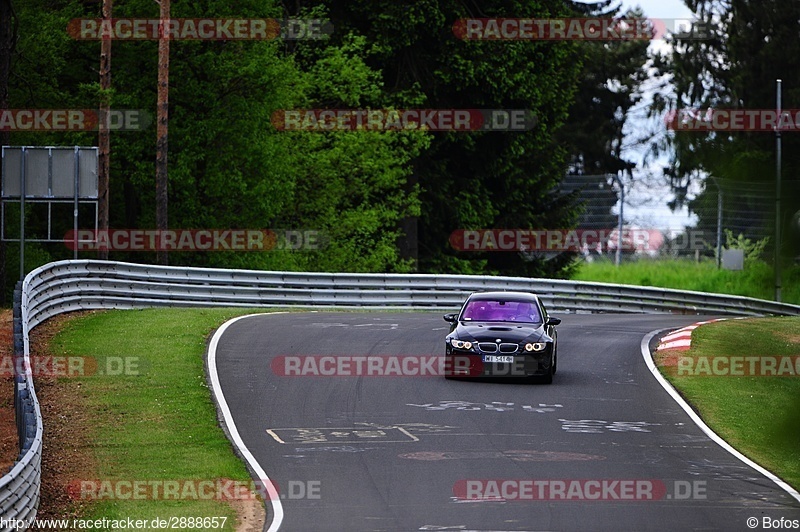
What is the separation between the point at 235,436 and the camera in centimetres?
1599

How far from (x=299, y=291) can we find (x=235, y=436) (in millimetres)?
17777

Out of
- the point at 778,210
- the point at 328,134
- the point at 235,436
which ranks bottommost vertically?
the point at 235,436

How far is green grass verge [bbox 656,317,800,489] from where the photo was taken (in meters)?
3.27

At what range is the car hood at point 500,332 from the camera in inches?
→ 790

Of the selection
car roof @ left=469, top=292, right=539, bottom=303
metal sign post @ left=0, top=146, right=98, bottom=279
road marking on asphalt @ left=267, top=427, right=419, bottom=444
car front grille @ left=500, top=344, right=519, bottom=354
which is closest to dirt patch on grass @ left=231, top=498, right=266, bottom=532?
road marking on asphalt @ left=267, top=427, right=419, bottom=444

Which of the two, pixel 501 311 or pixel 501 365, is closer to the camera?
pixel 501 365

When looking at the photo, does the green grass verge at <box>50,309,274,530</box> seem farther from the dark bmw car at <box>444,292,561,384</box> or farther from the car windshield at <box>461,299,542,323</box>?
the car windshield at <box>461,299,542,323</box>

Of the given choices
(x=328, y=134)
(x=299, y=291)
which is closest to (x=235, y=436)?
(x=299, y=291)

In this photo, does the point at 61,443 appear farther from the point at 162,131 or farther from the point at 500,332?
the point at 162,131

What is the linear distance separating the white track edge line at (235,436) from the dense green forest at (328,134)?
11.6 metres

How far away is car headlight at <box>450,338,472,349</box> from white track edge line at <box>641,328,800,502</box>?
139 inches

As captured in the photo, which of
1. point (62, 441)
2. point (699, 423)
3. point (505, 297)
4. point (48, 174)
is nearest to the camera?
point (62, 441)

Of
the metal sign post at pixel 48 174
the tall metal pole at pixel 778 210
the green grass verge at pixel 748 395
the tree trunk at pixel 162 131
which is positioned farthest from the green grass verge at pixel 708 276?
the tree trunk at pixel 162 131

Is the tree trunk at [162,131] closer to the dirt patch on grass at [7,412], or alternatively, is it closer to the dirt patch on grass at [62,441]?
the dirt patch on grass at [7,412]
